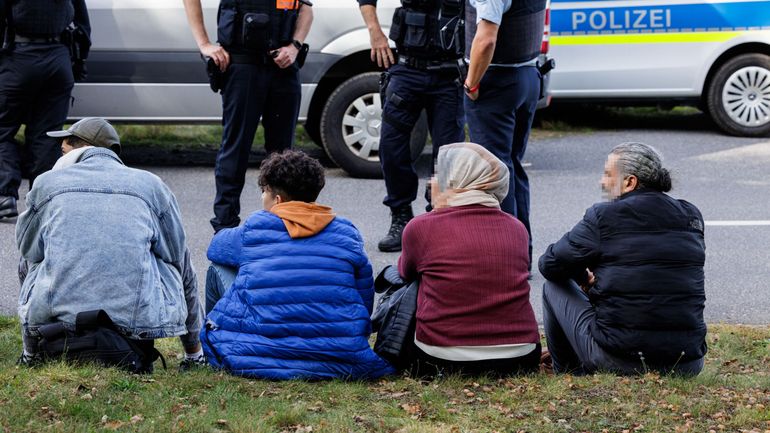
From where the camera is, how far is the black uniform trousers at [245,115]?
21.9 feet

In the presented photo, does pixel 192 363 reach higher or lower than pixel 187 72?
lower

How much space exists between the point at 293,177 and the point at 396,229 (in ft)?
8.26

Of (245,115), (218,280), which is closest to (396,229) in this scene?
(245,115)

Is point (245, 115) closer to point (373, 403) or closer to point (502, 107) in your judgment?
point (502, 107)

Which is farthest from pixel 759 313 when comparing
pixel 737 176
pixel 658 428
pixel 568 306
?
pixel 737 176

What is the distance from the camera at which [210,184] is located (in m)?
8.82

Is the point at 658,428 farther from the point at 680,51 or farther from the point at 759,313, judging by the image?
the point at 680,51

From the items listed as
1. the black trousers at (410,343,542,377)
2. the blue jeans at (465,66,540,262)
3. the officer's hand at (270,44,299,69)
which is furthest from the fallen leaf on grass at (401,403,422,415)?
the officer's hand at (270,44,299,69)

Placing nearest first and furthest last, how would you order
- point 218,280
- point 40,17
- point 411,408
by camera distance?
point 411,408, point 218,280, point 40,17

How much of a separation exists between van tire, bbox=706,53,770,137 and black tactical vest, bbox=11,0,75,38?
585 centimetres

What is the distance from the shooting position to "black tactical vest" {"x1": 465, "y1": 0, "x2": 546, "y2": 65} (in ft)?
19.3

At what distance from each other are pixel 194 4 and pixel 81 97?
8.07 feet

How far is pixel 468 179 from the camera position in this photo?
4.55 metres

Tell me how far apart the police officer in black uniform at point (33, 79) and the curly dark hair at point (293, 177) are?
330 centimetres
